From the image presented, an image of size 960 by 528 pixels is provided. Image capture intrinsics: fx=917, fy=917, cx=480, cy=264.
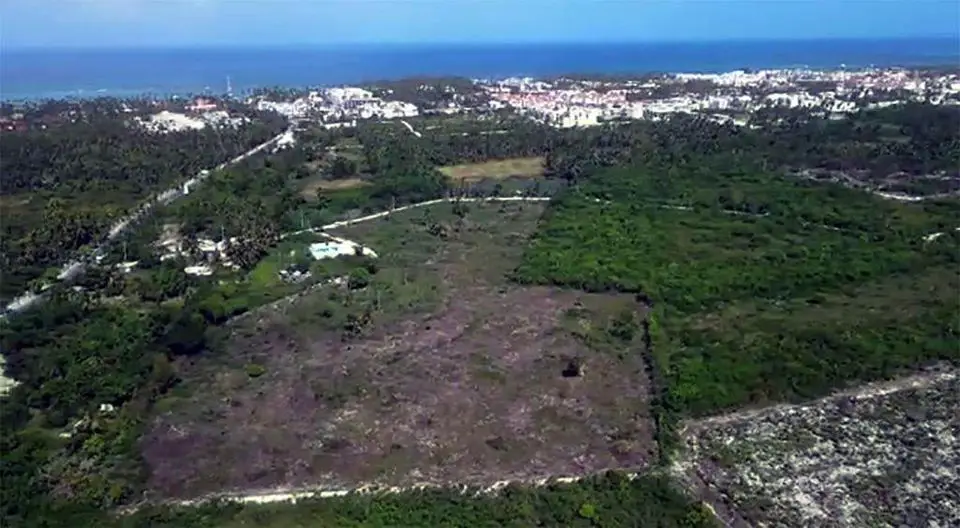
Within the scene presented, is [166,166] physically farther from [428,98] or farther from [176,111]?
[428,98]

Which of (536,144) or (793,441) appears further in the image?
(536,144)

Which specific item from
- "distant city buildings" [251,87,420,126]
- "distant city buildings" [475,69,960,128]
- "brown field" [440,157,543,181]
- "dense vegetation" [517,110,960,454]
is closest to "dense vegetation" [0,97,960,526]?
"dense vegetation" [517,110,960,454]

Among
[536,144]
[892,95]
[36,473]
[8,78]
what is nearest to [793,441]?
[36,473]

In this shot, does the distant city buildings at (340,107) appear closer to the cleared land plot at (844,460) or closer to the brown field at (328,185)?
the brown field at (328,185)

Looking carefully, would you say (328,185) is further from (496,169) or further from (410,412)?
(410,412)

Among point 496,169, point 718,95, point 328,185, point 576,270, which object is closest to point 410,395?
point 576,270

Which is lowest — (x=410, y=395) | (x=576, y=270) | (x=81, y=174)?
(x=410, y=395)
